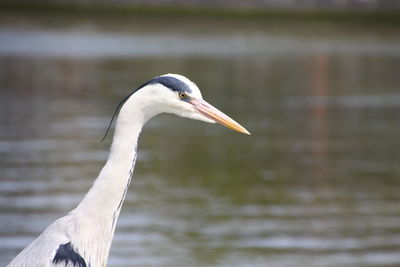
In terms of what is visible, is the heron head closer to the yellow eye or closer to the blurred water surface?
the yellow eye

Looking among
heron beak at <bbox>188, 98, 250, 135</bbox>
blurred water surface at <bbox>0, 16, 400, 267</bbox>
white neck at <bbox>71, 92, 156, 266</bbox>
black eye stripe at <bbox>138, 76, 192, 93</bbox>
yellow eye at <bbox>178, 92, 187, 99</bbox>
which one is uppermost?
blurred water surface at <bbox>0, 16, 400, 267</bbox>

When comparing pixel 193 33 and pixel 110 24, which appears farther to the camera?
pixel 110 24

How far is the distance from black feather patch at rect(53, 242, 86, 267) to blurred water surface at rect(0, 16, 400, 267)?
440 centimetres

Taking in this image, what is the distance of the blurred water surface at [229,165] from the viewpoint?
10.3 m

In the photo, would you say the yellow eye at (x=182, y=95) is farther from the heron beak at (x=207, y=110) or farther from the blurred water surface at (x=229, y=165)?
the blurred water surface at (x=229, y=165)

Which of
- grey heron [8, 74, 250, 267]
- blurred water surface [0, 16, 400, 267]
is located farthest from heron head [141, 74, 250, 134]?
blurred water surface [0, 16, 400, 267]

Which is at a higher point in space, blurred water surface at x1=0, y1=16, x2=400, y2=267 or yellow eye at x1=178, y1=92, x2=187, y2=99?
blurred water surface at x1=0, y1=16, x2=400, y2=267

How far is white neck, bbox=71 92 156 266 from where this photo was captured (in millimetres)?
4992

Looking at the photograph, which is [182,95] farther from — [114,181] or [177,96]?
[114,181]

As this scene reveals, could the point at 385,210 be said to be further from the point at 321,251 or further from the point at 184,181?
the point at 184,181

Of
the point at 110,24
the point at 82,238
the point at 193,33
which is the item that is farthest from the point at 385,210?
the point at 110,24

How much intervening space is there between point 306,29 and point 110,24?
11.6 metres

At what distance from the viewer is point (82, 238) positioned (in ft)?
16.7

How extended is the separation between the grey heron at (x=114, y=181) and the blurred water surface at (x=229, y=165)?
14.3ft
